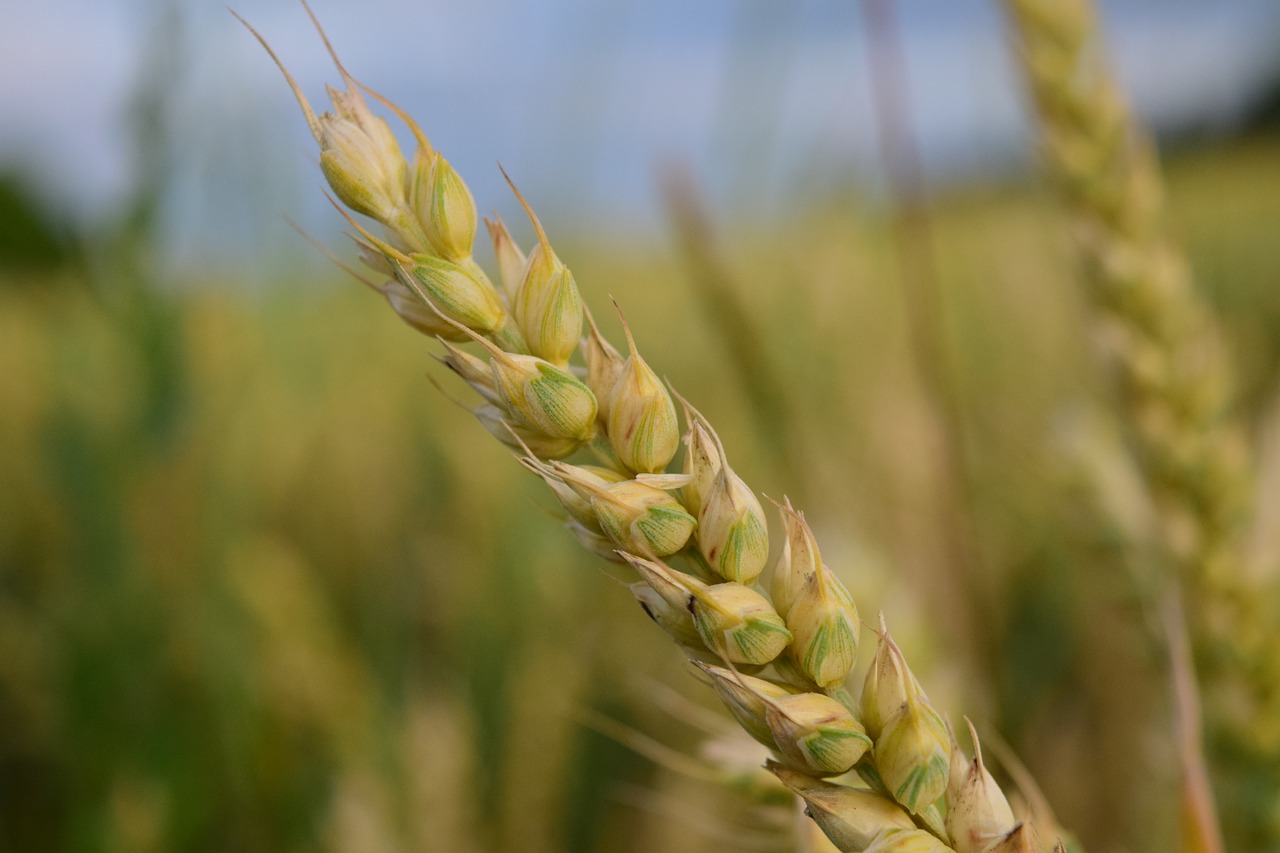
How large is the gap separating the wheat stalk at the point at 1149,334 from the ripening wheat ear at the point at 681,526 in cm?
41

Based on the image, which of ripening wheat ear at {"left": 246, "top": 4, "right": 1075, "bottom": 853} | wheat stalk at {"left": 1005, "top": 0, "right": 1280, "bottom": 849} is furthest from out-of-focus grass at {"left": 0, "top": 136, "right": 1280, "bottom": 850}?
ripening wheat ear at {"left": 246, "top": 4, "right": 1075, "bottom": 853}

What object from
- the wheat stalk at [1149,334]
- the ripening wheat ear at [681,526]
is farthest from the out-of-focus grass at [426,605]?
the ripening wheat ear at [681,526]

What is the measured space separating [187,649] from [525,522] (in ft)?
1.41

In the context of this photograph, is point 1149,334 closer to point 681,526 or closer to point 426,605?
point 681,526

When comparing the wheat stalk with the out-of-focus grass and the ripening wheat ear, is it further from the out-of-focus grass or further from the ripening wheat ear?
the ripening wheat ear

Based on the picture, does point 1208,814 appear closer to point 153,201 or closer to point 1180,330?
point 1180,330

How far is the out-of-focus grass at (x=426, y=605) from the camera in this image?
859 millimetres

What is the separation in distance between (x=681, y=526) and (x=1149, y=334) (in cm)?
51

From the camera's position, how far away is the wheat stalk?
1.86 ft

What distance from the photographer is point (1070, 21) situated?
1.96ft

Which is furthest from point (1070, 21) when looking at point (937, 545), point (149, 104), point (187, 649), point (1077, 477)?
point (187, 649)

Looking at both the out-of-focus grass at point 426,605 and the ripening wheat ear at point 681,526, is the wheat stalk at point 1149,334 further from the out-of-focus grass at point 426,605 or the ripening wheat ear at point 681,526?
the ripening wheat ear at point 681,526

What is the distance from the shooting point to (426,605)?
53.7 inches

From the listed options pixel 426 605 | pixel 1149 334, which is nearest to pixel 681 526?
pixel 1149 334
